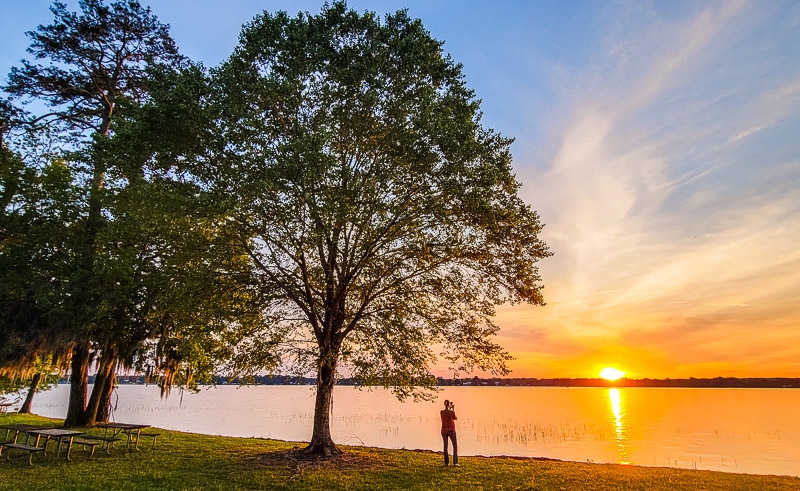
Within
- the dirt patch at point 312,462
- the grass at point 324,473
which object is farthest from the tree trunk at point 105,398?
the dirt patch at point 312,462

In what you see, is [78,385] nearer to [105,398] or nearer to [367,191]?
[105,398]

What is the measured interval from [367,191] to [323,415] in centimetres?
871

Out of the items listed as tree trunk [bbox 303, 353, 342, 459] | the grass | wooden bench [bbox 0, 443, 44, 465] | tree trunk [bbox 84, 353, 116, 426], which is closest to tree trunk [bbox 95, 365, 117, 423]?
tree trunk [bbox 84, 353, 116, 426]

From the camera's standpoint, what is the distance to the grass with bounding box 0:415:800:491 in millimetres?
12648

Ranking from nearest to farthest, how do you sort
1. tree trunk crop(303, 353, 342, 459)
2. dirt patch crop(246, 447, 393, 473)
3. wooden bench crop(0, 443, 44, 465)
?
wooden bench crop(0, 443, 44, 465) → dirt patch crop(246, 447, 393, 473) → tree trunk crop(303, 353, 342, 459)

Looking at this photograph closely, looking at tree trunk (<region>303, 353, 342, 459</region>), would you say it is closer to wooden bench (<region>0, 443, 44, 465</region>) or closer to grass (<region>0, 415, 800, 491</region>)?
grass (<region>0, 415, 800, 491</region>)

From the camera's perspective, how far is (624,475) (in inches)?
600

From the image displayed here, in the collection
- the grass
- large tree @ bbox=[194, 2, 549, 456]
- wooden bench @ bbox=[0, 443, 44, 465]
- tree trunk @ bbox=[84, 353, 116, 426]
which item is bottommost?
the grass

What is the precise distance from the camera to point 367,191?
15422 millimetres

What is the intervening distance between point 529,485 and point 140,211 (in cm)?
1572

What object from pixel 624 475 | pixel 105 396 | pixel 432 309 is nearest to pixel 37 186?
pixel 105 396

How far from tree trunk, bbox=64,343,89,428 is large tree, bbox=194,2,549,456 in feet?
43.4

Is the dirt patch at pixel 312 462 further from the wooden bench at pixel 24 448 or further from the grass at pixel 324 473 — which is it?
the wooden bench at pixel 24 448

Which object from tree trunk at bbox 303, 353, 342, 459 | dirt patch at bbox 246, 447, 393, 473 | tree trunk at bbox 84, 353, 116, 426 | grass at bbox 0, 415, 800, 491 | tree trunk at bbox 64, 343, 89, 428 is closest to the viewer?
grass at bbox 0, 415, 800, 491
